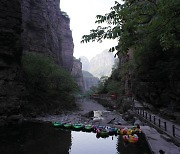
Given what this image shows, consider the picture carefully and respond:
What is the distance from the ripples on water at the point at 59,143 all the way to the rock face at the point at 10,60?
4.63 meters

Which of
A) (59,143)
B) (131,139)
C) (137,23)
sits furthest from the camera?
(59,143)

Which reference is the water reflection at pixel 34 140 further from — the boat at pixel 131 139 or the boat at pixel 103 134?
the boat at pixel 131 139

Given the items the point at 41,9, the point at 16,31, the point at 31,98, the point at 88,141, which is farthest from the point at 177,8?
the point at 41,9

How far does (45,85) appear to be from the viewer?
1382 inches

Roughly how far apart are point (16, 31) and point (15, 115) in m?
12.1

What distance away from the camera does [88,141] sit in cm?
1700

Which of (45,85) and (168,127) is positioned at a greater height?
(45,85)

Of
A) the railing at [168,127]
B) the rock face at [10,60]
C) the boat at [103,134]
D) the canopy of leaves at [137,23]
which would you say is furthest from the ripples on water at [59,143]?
Result: the canopy of leaves at [137,23]

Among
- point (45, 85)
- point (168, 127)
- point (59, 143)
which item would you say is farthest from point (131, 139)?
point (45, 85)

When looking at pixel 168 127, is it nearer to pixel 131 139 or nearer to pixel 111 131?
pixel 131 139

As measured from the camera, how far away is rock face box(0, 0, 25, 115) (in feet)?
78.9

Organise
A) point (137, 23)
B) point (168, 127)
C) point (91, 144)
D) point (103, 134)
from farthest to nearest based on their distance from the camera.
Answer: point (103, 134) → point (168, 127) → point (91, 144) → point (137, 23)

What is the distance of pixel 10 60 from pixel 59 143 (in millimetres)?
15262

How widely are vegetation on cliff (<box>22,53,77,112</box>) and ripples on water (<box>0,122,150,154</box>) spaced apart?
13498 millimetres
